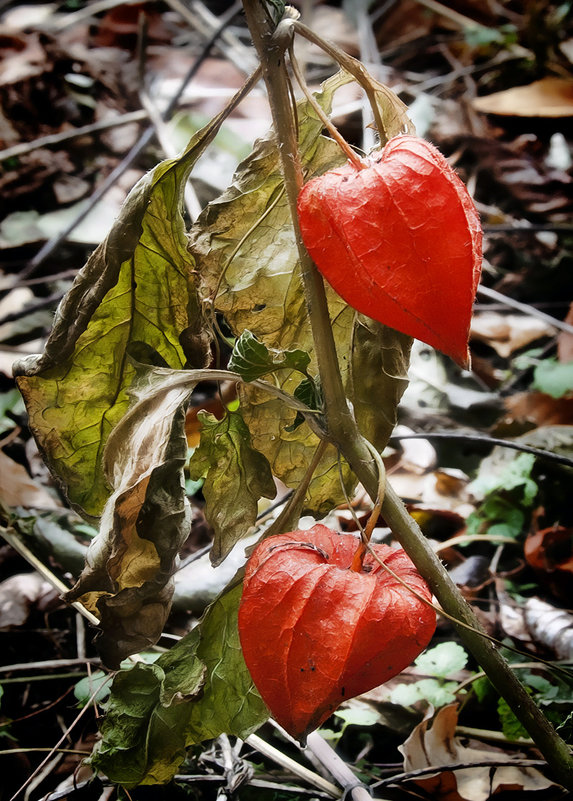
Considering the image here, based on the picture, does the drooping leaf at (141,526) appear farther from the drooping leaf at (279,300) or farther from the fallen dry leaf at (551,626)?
the fallen dry leaf at (551,626)

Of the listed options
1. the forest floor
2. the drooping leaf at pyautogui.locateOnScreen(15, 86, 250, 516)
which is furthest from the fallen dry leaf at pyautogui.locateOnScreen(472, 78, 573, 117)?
the drooping leaf at pyautogui.locateOnScreen(15, 86, 250, 516)

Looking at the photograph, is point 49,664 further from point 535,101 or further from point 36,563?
point 535,101

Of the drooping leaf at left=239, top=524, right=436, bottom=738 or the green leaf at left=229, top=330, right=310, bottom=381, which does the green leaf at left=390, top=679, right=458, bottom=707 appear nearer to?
the drooping leaf at left=239, top=524, right=436, bottom=738

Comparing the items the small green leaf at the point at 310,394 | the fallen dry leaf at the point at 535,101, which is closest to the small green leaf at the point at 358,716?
the small green leaf at the point at 310,394

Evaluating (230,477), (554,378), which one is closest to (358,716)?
(230,477)

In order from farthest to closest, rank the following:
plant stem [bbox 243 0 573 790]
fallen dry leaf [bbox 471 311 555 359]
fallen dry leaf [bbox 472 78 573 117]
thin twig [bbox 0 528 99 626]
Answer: fallen dry leaf [bbox 472 78 573 117] → fallen dry leaf [bbox 471 311 555 359] → thin twig [bbox 0 528 99 626] → plant stem [bbox 243 0 573 790]

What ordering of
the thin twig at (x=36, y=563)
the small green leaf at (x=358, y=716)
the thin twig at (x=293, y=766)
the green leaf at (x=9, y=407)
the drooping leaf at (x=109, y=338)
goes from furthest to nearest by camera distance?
the green leaf at (x=9, y=407) → the thin twig at (x=36, y=563) → the small green leaf at (x=358, y=716) → the thin twig at (x=293, y=766) → the drooping leaf at (x=109, y=338)
